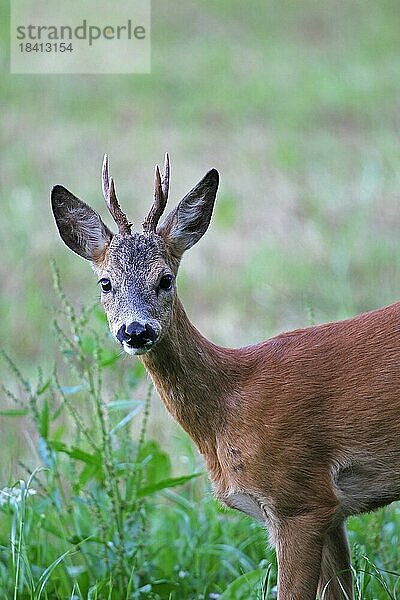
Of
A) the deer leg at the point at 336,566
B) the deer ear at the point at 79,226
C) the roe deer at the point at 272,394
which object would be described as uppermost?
the deer ear at the point at 79,226

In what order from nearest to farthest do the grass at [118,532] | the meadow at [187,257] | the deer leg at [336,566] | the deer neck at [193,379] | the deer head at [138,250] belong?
the deer head at [138,250]
the deer neck at [193,379]
the deer leg at [336,566]
the grass at [118,532]
the meadow at [187,257]

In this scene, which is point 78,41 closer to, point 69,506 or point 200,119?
point 200,119

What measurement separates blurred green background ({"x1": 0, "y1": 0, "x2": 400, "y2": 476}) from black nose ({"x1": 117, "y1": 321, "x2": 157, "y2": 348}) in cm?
263

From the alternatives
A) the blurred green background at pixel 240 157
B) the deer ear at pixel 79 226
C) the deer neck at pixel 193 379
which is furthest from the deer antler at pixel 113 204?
the blurred green background at pixel 240 157

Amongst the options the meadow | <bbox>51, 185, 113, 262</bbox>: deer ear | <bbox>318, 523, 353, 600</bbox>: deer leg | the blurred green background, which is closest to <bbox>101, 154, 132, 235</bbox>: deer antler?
<bbox>51, 185, 113, 262</bbox>: deer ear

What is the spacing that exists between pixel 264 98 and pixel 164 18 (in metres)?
2.42

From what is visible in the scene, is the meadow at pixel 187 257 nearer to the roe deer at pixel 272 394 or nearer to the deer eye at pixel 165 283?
the roe deer at pixel 272 394

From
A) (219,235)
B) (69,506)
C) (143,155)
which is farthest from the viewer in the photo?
(143,155)

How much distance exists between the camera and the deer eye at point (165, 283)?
4.55 meters

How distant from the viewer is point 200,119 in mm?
12000

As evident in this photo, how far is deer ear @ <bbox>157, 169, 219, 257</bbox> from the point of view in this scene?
479cm

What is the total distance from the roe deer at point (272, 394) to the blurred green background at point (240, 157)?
2268mm

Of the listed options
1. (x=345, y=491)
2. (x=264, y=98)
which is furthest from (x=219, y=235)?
(x=345, y=491)

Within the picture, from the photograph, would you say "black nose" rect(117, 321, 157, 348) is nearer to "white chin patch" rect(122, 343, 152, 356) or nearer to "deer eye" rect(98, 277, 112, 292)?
"white chin patch" rect(122, 343, 152, 356)
